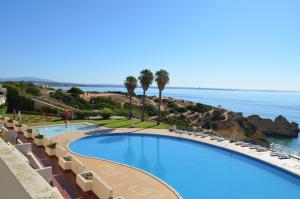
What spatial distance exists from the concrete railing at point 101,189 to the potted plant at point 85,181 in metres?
0.21

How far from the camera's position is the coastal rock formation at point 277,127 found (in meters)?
52.7

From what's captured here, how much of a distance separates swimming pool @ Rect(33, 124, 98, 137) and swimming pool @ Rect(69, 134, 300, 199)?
128 inches

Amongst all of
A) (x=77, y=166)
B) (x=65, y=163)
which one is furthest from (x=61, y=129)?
(x=77, y=166)

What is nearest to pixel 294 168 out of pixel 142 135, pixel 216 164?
pixel 216 164

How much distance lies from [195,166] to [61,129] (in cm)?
1521

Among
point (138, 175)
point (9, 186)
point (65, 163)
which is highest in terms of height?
point (9, 186)

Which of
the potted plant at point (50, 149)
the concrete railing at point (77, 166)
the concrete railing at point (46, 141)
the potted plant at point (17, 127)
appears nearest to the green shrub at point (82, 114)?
the potted plant at point (17, 127)

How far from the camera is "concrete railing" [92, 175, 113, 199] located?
991 cm

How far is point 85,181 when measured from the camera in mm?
10875

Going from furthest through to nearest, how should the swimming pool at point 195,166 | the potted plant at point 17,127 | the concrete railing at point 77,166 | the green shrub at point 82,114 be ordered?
the green shrub at point 82,114
the potted plant at point 17,127
the swimming pool at point 195,166
the concrete railing at point 77,166

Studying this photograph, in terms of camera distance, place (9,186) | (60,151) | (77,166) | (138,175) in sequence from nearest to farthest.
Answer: (9,186) < (77,166) < (138,175) < (60,151)

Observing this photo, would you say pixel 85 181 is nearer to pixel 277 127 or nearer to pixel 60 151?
pixel 60 151

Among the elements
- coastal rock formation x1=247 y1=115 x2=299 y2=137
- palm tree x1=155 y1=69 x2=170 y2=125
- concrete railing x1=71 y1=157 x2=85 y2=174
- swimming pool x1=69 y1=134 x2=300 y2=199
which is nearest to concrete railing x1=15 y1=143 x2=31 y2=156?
concrete railing x1=71 y1=157 x2=85 y2=174

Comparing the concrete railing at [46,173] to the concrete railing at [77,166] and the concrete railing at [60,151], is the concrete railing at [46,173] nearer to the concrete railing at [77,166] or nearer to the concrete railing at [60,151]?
the concrete railing at [77,166]
